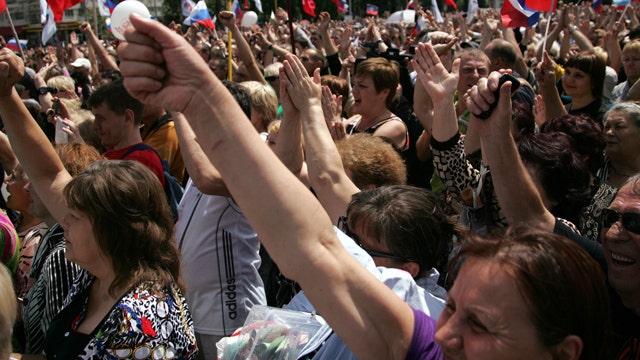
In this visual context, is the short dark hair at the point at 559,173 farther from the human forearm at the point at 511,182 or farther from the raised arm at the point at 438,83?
the human forearm at the point at 511,182

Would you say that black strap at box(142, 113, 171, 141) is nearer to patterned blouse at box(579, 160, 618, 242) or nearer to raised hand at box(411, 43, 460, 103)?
raised hand at box(411, 43, 460, 103)

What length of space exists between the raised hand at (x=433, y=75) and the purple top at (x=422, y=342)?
64.3 inches

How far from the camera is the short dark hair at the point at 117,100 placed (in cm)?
396

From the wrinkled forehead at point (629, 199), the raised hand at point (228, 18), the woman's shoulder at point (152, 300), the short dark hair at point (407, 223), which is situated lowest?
the raised hand at point (228, 18)

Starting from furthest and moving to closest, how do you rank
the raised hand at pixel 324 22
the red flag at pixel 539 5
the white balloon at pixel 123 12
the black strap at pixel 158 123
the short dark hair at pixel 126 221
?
the raised hand at pixel 324 22 < the red flag at pixel 539 5 < the black strap at pixel 158 123 < the white balloon at pixel 123 12 < the short dark hair at pixel 126 221

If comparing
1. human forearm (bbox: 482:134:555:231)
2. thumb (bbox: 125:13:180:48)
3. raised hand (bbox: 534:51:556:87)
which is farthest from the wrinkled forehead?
raised hand (bbox: 534:51:556:87)

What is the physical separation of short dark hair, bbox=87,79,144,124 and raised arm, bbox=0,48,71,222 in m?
1.05

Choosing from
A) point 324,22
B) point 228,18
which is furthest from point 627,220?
point 324,22

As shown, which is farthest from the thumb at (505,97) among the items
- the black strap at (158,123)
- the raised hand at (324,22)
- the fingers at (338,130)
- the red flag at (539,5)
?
the raised hand at (324,22)

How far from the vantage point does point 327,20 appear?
8.56 m

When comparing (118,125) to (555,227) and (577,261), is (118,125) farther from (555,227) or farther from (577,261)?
(577,261)

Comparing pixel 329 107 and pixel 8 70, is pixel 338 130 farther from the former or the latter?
pixel 8 70

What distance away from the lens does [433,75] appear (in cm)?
311

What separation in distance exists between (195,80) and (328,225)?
472 mm
